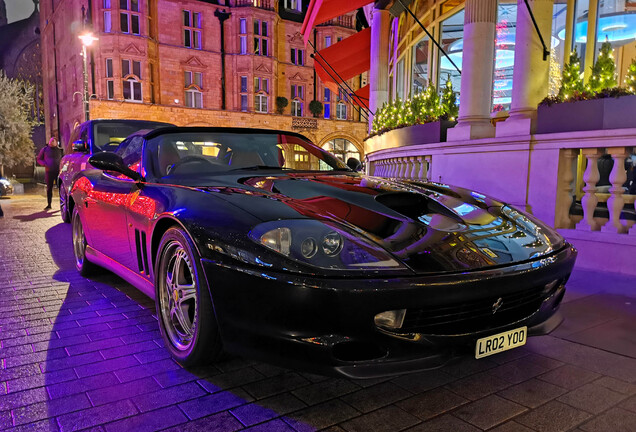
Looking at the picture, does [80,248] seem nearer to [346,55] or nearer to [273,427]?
[273,427]

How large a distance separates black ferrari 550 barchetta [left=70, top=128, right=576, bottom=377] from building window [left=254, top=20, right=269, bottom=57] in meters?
34.2

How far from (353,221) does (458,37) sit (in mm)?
11051

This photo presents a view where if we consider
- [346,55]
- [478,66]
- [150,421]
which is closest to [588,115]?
[478,66]

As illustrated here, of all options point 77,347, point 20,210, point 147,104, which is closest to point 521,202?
point 77,347

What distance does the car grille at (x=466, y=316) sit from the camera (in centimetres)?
197

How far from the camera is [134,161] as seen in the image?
3412 millimetres

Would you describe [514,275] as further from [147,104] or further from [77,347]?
[147,104]

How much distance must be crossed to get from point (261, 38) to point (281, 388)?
35939 millimetres

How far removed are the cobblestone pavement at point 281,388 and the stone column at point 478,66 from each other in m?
4.14

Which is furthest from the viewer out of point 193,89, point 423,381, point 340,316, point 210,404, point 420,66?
point 193,89

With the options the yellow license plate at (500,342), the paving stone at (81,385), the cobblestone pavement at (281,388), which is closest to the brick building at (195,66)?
the cobblestone pavement at (281,388)

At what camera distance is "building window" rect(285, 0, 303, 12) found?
37.6m

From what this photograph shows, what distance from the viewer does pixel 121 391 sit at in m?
2.23

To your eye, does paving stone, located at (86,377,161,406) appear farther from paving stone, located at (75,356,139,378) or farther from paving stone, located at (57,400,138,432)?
paving stone, located at (75,356,139,378)
